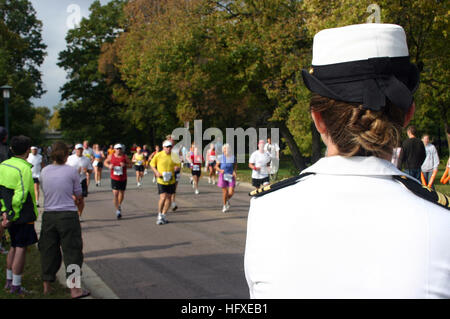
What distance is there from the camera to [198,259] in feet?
26.0

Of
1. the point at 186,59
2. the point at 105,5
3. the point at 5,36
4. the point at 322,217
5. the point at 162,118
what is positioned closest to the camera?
the point at 322,217

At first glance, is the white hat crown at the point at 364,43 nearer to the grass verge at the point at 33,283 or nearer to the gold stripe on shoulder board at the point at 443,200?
the gold stripe on shoulder board at the point at 443,200

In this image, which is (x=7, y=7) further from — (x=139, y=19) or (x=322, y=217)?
(x=322, y=217)

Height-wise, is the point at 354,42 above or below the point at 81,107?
below

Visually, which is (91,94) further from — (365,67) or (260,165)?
(365,67)

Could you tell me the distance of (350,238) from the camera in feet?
3.79

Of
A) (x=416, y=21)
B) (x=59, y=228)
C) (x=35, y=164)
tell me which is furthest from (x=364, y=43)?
(x=416, y=21)

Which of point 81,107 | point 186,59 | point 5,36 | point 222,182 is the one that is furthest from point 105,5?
point 222,182

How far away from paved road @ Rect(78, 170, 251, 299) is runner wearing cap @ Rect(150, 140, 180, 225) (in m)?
0.39

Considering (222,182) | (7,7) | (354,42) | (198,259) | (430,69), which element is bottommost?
(198,259)

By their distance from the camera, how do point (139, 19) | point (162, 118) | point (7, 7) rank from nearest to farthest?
point (7, 7) → point (139, 19) → point (162, 118)

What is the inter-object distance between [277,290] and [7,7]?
2238 centimetres

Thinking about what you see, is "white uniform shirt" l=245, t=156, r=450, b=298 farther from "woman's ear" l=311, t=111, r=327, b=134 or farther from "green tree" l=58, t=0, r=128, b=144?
"green tree" l=58, t=0, r=128, b=144

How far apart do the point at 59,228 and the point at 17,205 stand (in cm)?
59
